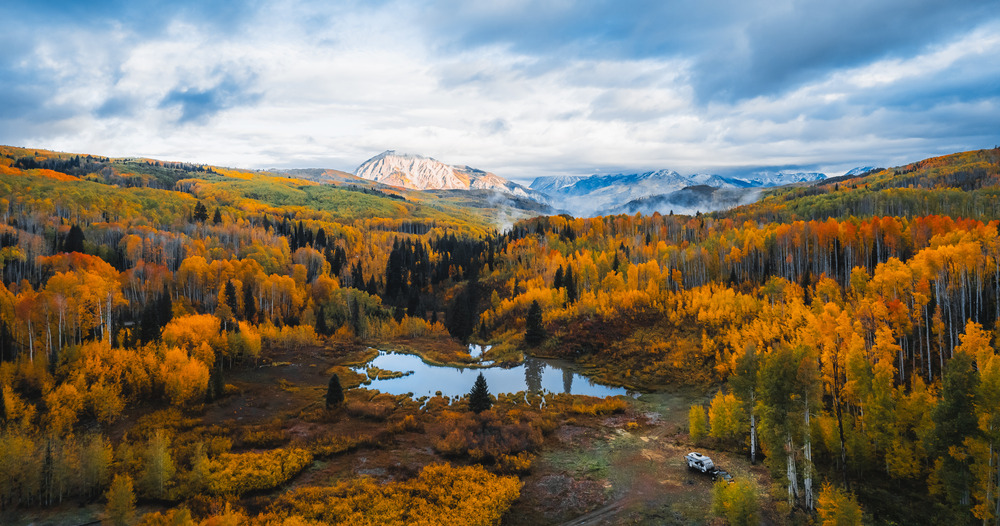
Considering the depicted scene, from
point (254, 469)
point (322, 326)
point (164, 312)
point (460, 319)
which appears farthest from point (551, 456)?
point (322, 326)

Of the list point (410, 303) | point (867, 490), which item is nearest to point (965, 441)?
point (867, 490)

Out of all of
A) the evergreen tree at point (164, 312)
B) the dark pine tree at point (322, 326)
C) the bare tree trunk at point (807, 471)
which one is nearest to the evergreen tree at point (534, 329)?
the dark pine tree at point (322, 326)

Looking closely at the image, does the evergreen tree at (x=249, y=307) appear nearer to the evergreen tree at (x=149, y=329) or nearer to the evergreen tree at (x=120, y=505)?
the evergreen tree at (x=149, y=329)

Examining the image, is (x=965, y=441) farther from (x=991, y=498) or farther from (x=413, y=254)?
(x=413, y=254)

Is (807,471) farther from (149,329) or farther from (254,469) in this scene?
(149,329)

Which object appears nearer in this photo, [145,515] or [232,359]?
[145,515]

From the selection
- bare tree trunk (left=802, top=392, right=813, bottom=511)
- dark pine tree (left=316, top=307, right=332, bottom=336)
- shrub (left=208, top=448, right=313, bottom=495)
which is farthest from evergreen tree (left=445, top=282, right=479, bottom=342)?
bare tree trunk (left=802, top=392, right=813, bottom=511)
